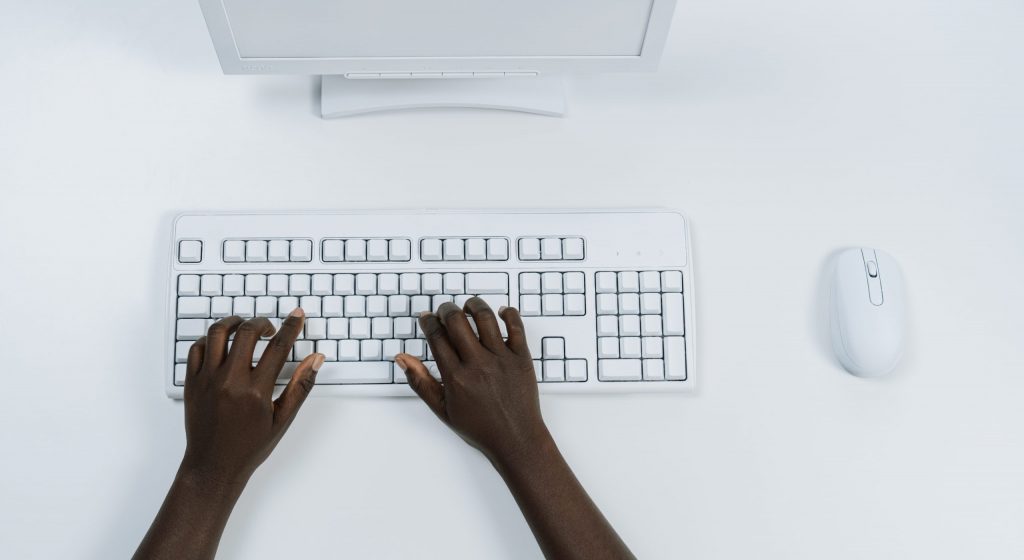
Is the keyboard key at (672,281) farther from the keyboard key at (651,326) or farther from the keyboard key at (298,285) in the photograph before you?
the keyboard key at (298,285)

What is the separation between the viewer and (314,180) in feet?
2.31

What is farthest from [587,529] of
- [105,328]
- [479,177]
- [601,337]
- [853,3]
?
[853,3]

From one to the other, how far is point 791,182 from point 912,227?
4.8 inches

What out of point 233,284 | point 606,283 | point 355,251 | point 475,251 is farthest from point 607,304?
point 233,284

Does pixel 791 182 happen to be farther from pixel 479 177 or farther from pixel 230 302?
pixel 230 302

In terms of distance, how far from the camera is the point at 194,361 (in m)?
0.63

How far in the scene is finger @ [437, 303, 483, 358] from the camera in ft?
2.08

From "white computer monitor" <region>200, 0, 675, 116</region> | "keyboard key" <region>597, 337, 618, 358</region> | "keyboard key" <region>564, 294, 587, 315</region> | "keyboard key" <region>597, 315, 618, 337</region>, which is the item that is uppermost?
"white computer monitor" <region>200, 0, 675, 116</region>

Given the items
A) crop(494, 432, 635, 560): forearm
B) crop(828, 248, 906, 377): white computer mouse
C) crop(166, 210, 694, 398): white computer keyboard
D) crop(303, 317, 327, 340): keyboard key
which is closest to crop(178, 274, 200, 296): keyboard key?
crop(166, 210, 694, 398): white computer keyboard

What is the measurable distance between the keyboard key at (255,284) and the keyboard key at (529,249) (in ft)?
A: 0.76

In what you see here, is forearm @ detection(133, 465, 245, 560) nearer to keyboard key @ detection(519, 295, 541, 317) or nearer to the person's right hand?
the person's right hand

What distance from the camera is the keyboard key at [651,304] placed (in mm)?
667

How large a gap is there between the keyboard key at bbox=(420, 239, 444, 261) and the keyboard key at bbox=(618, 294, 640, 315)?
17 centimetres

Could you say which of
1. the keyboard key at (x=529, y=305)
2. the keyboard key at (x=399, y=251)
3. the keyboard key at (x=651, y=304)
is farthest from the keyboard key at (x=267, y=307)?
the keyboard key at (x=651, y=304)
